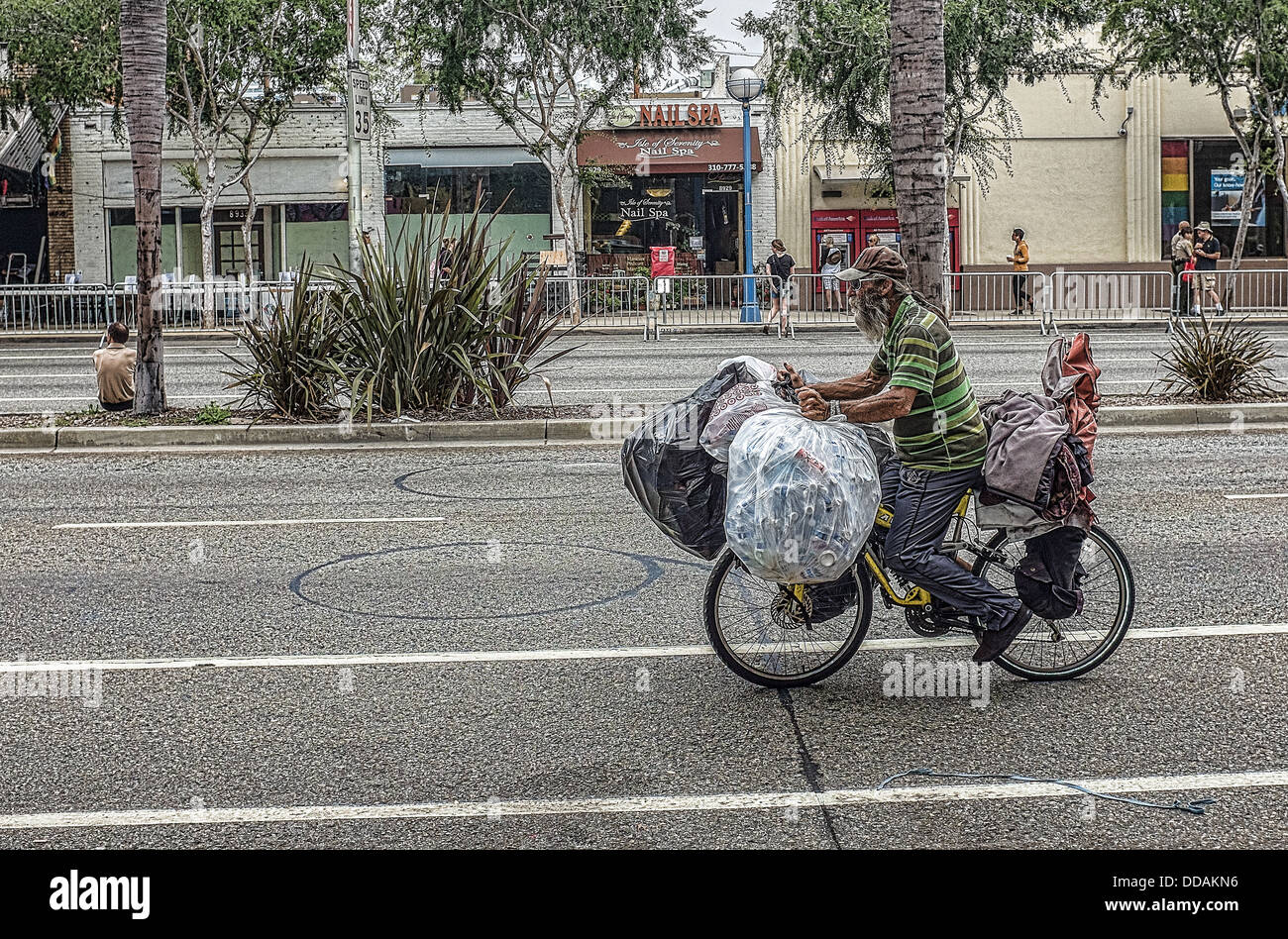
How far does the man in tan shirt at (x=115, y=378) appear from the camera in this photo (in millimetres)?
14352

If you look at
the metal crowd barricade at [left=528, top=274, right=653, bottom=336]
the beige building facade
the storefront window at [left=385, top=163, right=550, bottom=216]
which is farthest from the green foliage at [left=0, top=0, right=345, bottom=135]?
the beige building facade

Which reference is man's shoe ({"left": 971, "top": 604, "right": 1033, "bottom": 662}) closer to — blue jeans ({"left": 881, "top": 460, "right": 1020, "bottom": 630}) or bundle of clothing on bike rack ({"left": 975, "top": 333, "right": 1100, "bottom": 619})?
blue jeans ({"left": 881, "top": 460, "right": 1020, "bottom": 630})

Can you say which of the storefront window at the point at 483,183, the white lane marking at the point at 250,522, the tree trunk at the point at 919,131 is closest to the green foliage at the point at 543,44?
the storefront window at the point at 483,183

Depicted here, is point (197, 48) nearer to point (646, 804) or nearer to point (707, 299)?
point (707, 299)

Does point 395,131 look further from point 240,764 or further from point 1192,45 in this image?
point 240,764

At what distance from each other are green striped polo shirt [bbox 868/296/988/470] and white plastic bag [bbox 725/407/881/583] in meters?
0.36

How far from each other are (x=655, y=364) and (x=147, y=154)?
866cm

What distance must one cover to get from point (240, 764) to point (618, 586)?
9.68 ft

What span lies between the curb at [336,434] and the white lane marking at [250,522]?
357cm

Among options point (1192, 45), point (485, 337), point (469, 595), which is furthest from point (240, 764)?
point (1192, 45)

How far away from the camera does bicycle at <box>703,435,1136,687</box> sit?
5.91 metres

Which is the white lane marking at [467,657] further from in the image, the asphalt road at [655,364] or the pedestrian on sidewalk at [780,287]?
the pedestrian on sidewalk at [780,287]

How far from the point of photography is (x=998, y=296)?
95.0 feet
